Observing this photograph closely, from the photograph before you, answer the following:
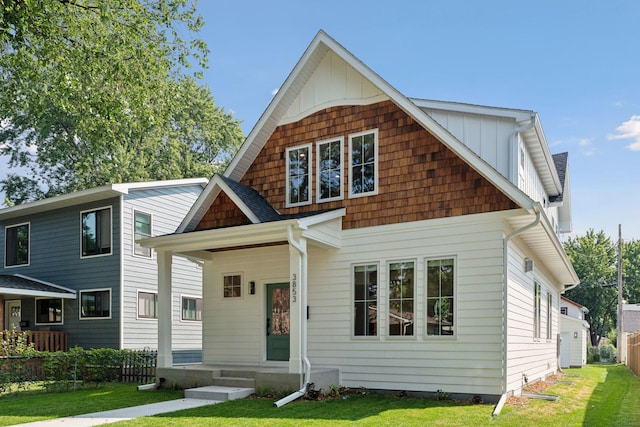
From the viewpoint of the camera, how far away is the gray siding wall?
17812 mm

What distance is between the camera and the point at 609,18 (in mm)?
12898

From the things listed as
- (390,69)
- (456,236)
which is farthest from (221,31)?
(456,236)

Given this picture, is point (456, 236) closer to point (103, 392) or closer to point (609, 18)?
point (609, 18)

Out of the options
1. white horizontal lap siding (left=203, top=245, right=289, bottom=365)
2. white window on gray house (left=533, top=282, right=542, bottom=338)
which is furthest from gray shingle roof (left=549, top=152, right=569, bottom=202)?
white horizontal lap siding (left=203, top=245, right=289, bottom=365)

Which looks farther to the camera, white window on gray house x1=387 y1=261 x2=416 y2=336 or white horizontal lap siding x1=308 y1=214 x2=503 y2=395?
white window on gray house x1=387 y1=261 x2=416 y2=336

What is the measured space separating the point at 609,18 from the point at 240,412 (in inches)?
450

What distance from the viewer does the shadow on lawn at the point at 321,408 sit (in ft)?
29.1

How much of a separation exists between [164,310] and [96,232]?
7.24m

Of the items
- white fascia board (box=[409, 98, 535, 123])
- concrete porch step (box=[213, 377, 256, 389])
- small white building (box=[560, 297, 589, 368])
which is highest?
white fascia board (box=[409, 98, 535, 123])

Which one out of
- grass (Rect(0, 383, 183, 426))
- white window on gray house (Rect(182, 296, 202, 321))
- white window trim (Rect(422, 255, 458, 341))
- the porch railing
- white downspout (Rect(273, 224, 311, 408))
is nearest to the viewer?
grass (Rect(0, 383, 183, 426))

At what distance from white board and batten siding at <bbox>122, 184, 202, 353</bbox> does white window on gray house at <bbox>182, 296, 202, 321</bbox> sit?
0.51 feet

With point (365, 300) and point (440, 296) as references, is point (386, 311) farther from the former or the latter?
point (440, 296)

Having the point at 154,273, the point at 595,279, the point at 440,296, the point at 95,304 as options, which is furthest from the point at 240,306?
the point at 595,279

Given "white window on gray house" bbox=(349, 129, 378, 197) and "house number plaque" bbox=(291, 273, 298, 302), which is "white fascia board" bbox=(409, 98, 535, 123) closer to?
"white window on gray house" bbox=(349, 129, 378, 197)
